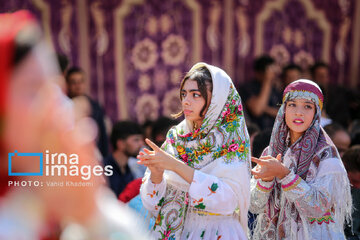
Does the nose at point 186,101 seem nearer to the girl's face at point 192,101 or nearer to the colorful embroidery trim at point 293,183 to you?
the girl's face at point 192,101

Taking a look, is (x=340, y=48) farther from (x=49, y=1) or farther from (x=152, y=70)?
(x=49, y=1)

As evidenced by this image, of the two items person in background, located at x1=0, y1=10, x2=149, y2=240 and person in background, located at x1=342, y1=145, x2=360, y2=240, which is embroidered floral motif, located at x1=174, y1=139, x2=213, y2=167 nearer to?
person in background, located at x1=342, y1=145, x2=360, y2=240

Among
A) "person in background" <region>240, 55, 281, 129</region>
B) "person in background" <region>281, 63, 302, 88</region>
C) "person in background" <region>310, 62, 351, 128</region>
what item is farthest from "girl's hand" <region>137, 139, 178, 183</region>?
"person in background" <region>281, 63, 302, 88</region>

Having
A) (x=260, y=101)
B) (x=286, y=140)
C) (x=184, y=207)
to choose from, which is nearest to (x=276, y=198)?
(x=286, y=140)

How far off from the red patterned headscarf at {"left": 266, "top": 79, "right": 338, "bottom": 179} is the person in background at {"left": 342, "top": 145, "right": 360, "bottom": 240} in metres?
0.72

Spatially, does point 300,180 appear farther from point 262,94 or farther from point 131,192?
point 262,94

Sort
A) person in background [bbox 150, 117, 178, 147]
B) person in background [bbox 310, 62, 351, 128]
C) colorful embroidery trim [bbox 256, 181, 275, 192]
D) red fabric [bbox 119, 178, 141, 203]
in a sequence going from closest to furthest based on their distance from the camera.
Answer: colorful embroidery trim [bbox 256, 181, 275, 192], red fabric [bbox 119, 178, 141, 203], person in background [bbox 150, 117, 178, 147], person in background [bbox 310, 62, 351, 128]

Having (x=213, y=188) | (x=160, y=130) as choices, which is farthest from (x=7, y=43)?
(x=160, y=130)

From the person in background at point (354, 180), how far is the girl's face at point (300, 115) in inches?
31.7

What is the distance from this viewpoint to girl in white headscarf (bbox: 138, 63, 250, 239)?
294 centimetres

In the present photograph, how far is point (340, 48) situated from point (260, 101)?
1.78 metres

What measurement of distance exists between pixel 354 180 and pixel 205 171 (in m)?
1.34

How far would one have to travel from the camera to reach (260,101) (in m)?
6.62

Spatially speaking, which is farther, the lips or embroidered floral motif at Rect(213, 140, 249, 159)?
the lips
